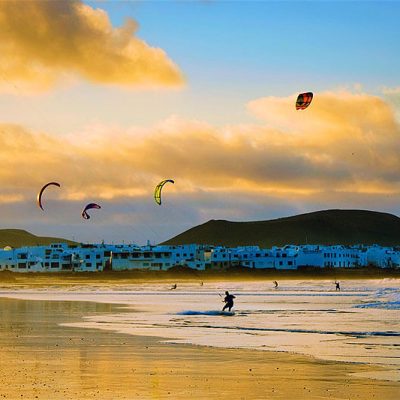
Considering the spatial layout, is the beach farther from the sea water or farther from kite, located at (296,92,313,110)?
kite, located at (296,92,313,110)

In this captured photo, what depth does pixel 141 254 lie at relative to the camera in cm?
17638

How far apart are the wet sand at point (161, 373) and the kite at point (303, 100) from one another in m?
39.9

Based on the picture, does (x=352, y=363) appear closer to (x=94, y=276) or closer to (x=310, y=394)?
(x=310, y=394)

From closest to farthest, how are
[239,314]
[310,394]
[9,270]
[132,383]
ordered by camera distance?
[310,394], [132,383], [239,314], [9,270]

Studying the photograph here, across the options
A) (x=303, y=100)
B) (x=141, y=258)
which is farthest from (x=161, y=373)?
(x=141, y=258)

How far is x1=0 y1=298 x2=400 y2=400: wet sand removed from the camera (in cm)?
1766

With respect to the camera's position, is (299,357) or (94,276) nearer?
(299,357)

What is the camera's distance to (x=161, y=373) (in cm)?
2041

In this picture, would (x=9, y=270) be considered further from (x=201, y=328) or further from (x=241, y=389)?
(x=241, y=389)

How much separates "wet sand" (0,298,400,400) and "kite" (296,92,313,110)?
3993 centimetres

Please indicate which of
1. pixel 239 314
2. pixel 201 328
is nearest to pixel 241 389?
pixel 201 328

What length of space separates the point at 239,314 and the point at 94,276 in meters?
110

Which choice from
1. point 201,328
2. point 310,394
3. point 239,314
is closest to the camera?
point 310,394

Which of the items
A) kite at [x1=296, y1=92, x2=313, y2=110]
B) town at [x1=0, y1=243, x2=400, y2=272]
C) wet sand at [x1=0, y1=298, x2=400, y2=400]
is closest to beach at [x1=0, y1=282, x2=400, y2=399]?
wet sand at [x1=0, y1=298, x2=400, y2=400]
